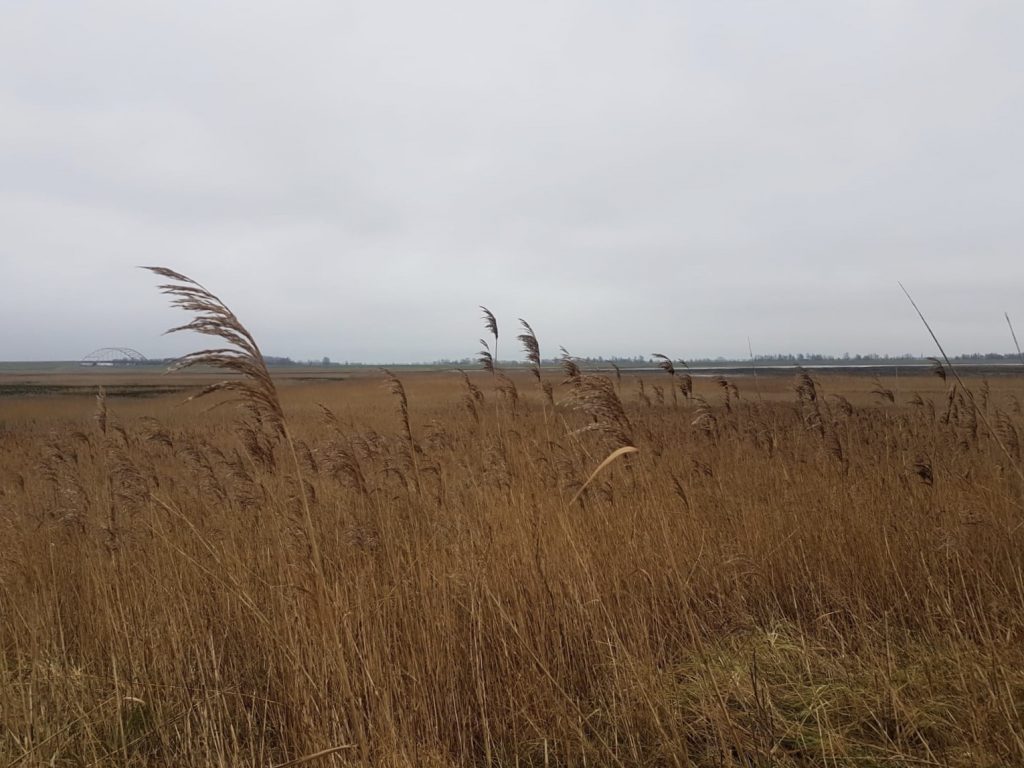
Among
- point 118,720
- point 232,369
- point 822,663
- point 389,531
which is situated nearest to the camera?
point 232,369

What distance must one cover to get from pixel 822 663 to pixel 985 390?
21.6 ft

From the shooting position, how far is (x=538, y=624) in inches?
139

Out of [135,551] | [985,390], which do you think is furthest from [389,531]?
[985,390]

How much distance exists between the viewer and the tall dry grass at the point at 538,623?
2715mm

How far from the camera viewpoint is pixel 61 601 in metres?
4.72

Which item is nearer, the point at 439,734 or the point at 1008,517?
the point at 439,734

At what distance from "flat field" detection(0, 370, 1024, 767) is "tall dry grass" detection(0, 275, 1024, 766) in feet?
0.08

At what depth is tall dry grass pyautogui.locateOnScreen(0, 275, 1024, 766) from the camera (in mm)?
2715

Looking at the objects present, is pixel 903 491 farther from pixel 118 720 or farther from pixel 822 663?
pixel 118 720

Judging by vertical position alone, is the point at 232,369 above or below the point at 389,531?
above

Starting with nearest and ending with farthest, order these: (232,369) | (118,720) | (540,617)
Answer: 1. (232,369)
2. (118,720)
3. (540,617)

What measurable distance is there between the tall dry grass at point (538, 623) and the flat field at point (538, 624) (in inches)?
1.0

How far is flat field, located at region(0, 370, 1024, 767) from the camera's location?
2.72 meters

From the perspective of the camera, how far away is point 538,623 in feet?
11.6
